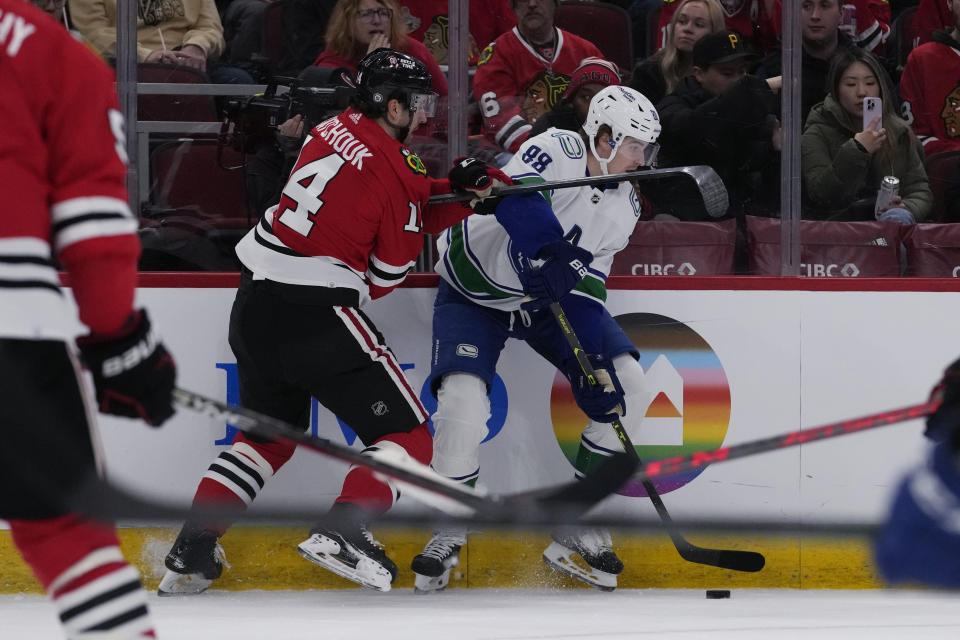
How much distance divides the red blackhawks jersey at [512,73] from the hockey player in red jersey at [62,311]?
2.10 metres

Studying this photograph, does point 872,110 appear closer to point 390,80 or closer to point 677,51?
point 677,51

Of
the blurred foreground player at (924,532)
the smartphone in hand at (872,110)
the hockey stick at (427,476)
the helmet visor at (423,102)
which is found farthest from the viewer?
the smartphone in hand at (872,110)

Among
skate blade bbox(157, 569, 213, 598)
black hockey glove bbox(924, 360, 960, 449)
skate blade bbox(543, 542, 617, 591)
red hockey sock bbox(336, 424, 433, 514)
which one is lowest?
skate blade bbox(543, 542, 617, 591)

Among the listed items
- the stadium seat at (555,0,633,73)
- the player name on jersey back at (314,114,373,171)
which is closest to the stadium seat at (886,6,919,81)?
the stadium seat at (555,0,633,73)

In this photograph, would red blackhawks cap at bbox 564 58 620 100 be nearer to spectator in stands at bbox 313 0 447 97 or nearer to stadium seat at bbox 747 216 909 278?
spectator in stands at bbox 313 0 447 97

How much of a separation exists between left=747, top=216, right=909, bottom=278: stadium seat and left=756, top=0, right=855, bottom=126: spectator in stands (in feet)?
1.05

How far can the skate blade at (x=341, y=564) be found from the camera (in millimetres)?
3393

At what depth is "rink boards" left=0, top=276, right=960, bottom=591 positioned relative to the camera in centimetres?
379

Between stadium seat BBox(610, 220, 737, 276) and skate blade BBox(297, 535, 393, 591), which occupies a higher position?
stadium seat BBox(610, 220, 737, 276)

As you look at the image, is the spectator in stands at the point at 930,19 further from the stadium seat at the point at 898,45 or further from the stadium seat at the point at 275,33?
the stadium seat at the point at 275,33

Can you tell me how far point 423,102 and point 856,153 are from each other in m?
1.25

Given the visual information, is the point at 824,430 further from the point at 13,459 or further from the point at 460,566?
the point at 460,566

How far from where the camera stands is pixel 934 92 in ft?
13.2

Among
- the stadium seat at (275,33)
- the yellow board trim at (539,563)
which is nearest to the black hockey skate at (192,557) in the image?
the yellow board trim at (539,563)
